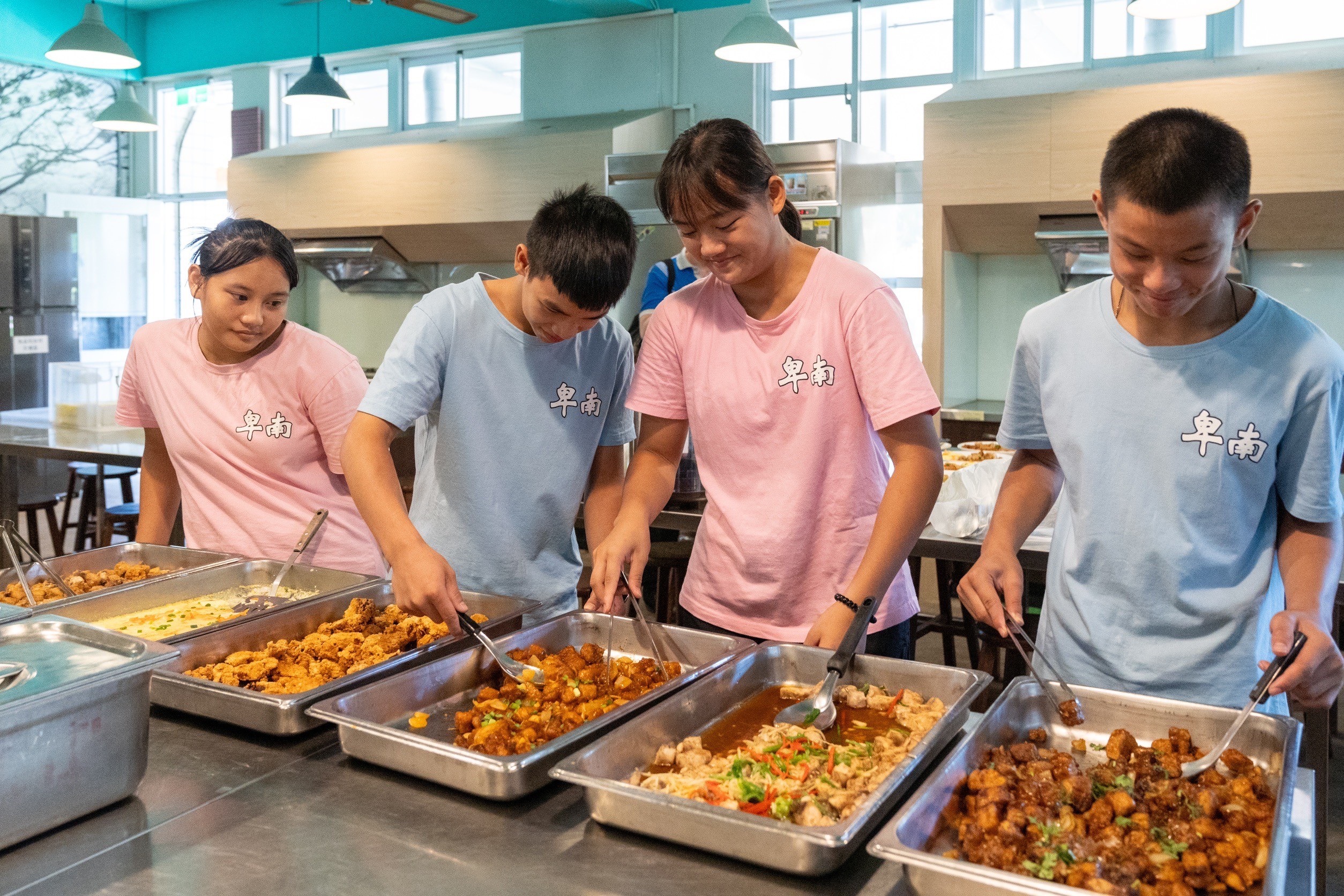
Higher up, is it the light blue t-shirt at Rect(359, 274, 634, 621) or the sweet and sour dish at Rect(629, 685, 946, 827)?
the light blue t-shirt at Rect(359, 274, 634, 621)

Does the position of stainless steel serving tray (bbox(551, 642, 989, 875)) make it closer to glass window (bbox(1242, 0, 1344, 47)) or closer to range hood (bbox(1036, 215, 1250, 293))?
range hood (bbox(1036, 215, 1250, 293))

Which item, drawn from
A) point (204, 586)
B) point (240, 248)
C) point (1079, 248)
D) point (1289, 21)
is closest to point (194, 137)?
point (1079, 248)

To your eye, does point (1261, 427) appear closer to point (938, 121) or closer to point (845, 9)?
point (938, 121)

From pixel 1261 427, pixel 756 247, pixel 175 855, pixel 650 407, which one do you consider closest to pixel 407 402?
pixel 650 407

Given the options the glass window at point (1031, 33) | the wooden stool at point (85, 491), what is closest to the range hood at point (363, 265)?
the wooden stool at point (85, 491)

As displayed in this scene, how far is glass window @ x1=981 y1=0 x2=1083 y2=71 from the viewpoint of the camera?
5.48 metres

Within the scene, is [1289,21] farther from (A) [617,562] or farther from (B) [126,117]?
(B) [126,117]

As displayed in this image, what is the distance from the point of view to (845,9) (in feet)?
19.8

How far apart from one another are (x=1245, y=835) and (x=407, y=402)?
1.26 metres

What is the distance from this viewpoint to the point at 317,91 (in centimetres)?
572

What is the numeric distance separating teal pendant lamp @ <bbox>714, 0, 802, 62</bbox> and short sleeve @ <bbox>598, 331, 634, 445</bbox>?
2.90 meters

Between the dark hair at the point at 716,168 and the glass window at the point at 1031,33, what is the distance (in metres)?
4.60

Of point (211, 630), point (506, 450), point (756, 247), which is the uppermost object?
point (756, 247)

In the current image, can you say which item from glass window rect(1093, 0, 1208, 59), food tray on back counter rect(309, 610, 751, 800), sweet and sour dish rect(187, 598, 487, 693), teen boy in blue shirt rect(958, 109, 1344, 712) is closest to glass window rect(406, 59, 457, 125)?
glass window rect(1093, 0, 1208, 59)
